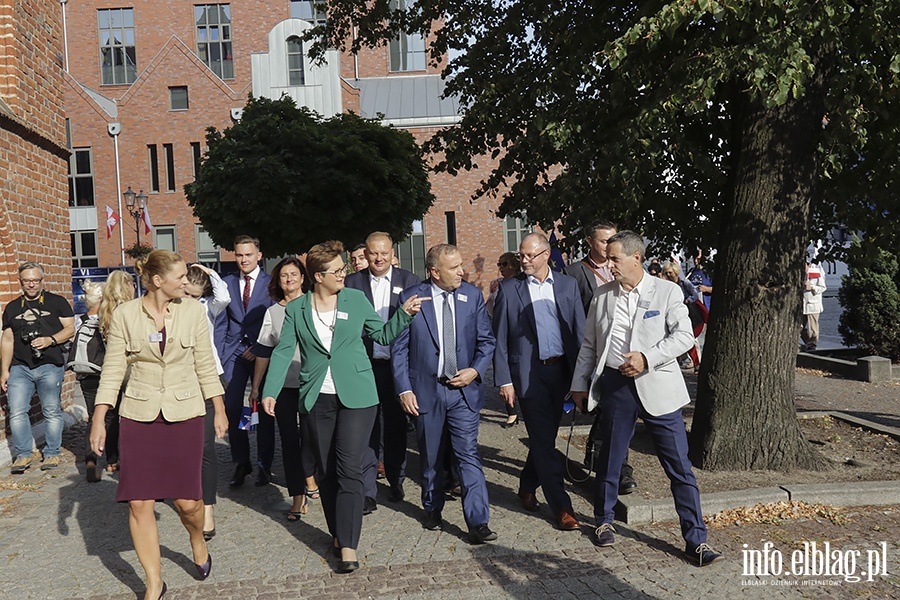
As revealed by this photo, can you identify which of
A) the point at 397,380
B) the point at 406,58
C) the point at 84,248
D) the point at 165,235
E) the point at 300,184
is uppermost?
the point at 406,58

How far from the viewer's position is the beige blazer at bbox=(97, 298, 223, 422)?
468 centimetres

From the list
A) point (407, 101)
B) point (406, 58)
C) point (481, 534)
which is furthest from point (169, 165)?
point (481, 534)

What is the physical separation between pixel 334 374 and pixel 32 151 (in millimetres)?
6748

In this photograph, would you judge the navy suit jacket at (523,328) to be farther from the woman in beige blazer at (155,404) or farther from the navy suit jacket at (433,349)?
the woman in beige blazer at (155,404)

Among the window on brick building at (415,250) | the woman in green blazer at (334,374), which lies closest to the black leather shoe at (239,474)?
the woman in green blazer at (334,374)

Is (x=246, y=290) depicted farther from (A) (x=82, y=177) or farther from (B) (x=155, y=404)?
(A) (x=82, y=177)

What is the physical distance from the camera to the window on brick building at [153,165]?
132 ft

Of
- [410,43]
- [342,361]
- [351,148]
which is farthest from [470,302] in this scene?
[410,43]

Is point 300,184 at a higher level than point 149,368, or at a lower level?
higher

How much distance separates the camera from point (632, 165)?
6547 mm

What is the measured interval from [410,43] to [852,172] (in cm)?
3748

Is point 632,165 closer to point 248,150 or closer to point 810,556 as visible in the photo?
point 810,556

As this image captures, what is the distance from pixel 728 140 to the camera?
8.50 m

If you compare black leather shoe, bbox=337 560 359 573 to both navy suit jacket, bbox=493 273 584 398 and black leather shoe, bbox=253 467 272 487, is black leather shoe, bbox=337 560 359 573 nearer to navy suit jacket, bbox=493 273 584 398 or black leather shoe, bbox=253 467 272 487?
navy suit jacket, bbox=493 273 584 398
